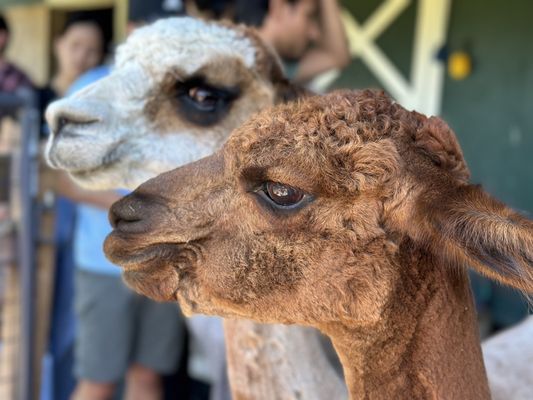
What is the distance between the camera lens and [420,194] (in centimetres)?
139

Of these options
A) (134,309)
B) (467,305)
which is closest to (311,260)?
(467,305)

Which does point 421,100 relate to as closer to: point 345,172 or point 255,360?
point 255,360

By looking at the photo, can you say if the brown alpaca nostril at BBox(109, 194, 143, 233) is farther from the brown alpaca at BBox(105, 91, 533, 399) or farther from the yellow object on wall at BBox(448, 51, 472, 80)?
the yellow object on wall at BBox(448, 51, 472, 80)

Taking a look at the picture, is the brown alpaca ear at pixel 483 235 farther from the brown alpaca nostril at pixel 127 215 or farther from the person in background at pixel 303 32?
the person in background at pixel 303 32

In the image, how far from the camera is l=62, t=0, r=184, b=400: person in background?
10.3 feet

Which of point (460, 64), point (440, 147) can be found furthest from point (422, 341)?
point (460, 64)

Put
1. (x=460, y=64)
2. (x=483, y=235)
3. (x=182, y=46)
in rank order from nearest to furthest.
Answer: (x=483, y=235), (x=182, y=46), (x=460, y=64)

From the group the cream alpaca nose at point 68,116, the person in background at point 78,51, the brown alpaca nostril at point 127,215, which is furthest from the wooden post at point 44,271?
the brown alpaca nostril at point 127,215

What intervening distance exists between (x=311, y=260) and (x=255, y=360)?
71cm

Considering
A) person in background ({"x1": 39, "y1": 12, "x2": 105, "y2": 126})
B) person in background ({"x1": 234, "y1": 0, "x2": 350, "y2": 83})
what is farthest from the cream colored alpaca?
person in background ({"x1": 39, "y1": 12, "x2": 105, "y2": 126})

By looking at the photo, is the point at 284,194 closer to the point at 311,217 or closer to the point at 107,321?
the point at 311,217

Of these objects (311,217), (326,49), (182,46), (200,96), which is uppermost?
(326,49)

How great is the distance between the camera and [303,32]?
9.23 ft

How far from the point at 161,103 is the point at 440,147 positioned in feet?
3.42
